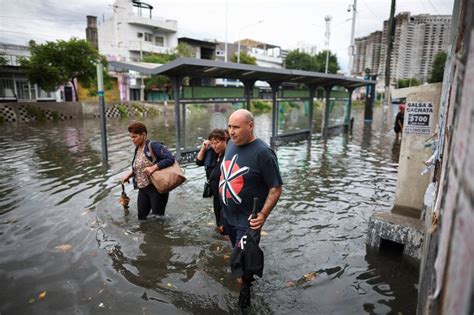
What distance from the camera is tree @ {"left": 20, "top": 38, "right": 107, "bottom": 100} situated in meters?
23.5

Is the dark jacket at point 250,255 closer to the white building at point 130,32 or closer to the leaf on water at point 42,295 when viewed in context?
the leaf on water at point 42,295

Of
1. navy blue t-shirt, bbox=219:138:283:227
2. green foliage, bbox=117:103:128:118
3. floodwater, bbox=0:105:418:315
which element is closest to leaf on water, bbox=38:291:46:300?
floodwater, bbox=0:105:418:315

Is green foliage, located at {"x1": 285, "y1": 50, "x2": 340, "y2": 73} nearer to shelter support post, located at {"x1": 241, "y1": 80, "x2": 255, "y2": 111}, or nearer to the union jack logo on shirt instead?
shelter support post, located at {"x1": 241, "y1": 80, "x2": 255, "y2": 111}

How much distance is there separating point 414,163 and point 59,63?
26.9 metres

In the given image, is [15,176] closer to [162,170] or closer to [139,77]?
[162,170]

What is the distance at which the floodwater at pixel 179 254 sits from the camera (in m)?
3.48

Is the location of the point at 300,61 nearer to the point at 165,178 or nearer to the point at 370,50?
the point at 370,50

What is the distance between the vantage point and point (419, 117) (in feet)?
14.6

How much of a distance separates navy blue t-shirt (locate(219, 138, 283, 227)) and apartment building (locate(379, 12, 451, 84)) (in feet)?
90.1

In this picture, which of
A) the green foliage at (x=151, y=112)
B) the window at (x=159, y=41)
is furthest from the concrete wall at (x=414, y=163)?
the window at (x=159, y=41)

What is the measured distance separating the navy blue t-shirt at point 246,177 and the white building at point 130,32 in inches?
1720

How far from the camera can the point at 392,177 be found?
28.6 feet

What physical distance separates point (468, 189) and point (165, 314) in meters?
3.07

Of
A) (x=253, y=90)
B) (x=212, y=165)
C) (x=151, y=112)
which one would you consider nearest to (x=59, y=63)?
(x=151, y=112)
